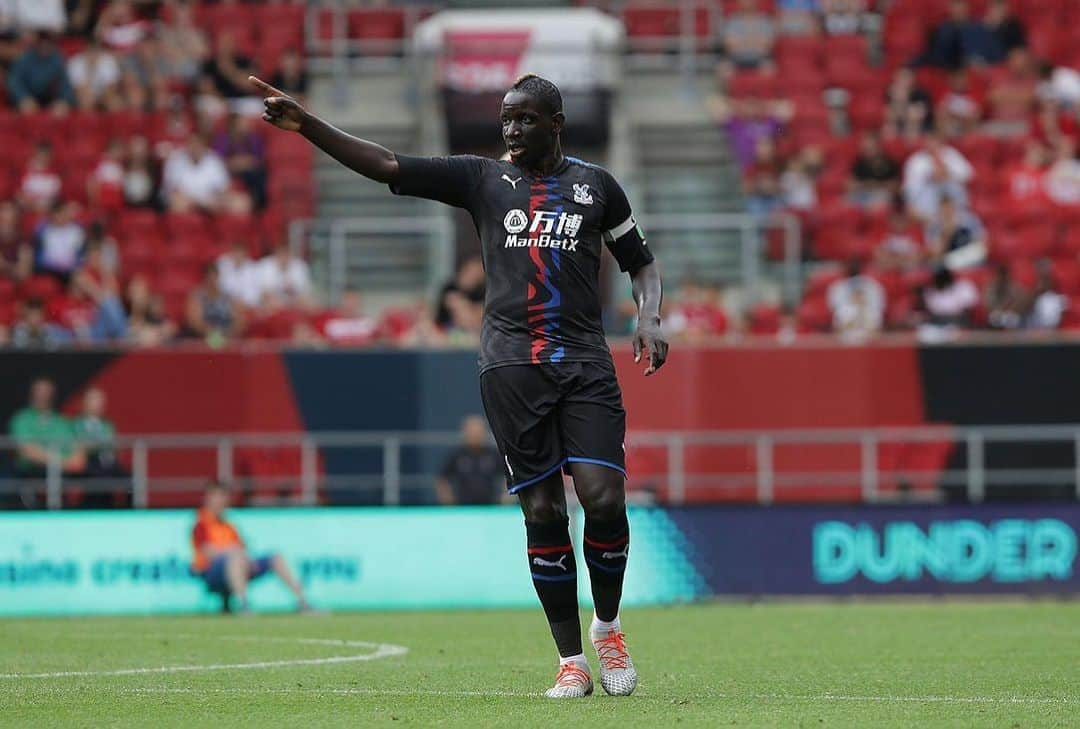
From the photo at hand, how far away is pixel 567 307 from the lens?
8375 millimetres

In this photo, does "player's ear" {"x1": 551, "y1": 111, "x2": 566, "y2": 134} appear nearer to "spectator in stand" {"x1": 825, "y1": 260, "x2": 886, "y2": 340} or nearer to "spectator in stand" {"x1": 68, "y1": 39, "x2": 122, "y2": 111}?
"spectator in stand" {"x1": 825, "y1": 260, "x2": 886, "y2": 340}

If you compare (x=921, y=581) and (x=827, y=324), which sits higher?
(x=827, y=324)

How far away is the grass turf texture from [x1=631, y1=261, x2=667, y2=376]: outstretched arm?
1.37 m

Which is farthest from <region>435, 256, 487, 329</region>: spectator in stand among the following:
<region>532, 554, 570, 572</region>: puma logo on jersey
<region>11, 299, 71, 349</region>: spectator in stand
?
Result: <region>532, 554, 570, 572</region>: puma logo on jersey

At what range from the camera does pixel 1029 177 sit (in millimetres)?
22609

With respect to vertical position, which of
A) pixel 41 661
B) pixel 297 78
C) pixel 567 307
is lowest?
pixel 41 661

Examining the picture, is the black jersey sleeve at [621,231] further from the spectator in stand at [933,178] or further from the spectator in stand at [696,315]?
the spectator in stand at [933,178]

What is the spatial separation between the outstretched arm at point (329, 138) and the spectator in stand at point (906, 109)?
16.2 m

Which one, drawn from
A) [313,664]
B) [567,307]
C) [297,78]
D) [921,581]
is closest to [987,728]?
[567,307]

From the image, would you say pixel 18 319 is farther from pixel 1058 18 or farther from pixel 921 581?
pixel 1058 18

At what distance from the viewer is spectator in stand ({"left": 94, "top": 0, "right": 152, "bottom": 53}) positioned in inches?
991

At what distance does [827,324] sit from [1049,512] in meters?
3.27

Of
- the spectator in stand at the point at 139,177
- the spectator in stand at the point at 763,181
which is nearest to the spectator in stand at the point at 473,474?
the spectator in stand at the point at 763,181

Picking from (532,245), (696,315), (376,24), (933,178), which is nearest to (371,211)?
(376,24)
